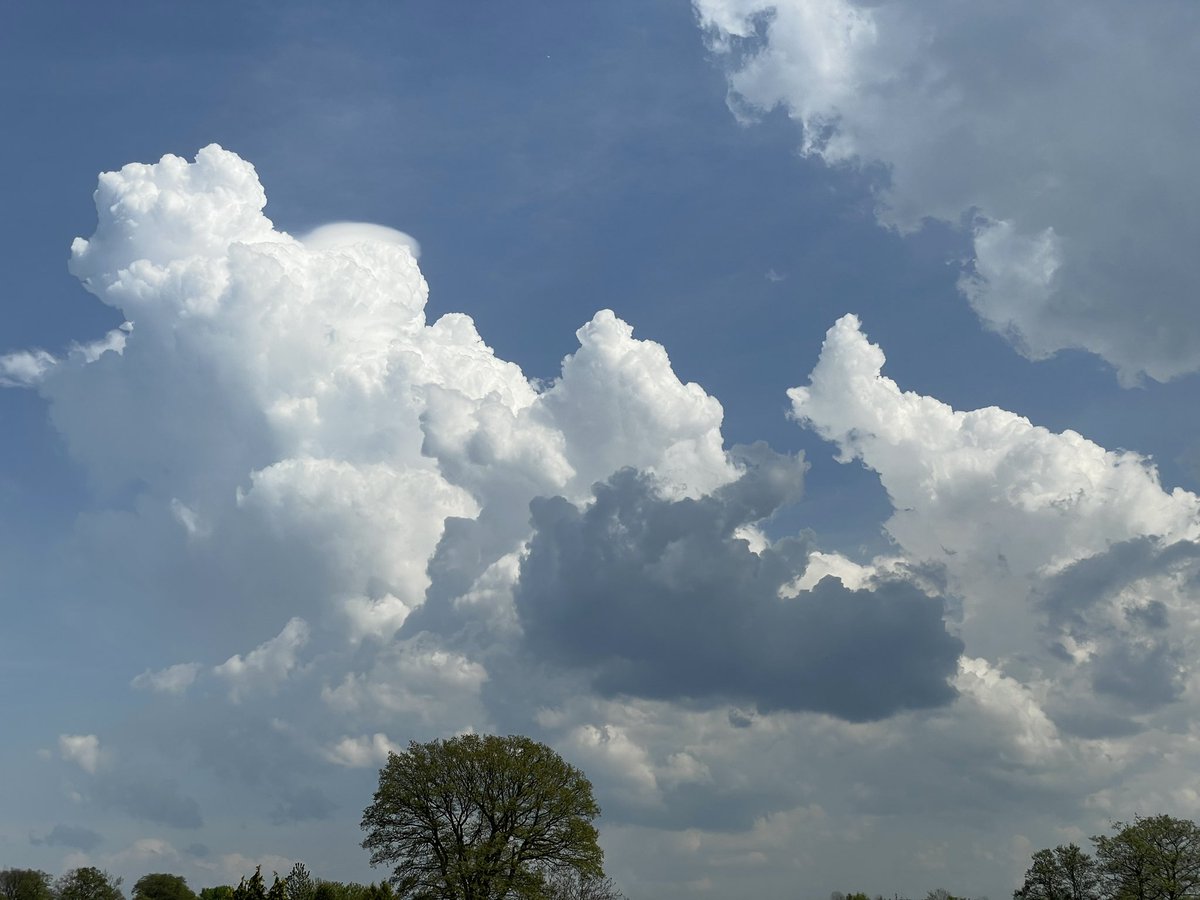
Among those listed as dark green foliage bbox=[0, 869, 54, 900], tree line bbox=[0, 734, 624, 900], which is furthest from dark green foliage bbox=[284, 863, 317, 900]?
dark green foliage bbox=[0, 869, 54, 900]

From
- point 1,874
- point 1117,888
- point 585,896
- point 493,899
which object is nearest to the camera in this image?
point 493,899

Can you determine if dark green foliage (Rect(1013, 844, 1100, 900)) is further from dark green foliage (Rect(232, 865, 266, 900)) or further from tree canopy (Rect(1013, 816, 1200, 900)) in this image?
dark green foliage (Rect(232, 865, 266, 900))

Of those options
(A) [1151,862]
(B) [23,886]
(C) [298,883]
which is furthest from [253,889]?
(B) [23,886]

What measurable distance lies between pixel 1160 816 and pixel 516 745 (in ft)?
256

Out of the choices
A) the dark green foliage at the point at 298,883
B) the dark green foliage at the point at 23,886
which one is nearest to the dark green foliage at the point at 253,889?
the dark green foliage at the point at 298,883

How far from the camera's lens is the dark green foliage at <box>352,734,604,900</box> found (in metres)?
85.7

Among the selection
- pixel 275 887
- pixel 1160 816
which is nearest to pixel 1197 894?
pixel 1160 816

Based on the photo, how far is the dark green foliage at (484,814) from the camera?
85.7 meters

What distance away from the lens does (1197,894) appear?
11281 cm

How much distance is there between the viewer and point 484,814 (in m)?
87.6

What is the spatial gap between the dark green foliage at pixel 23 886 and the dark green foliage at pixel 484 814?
137964 millimetres

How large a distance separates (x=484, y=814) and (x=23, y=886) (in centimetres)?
14896

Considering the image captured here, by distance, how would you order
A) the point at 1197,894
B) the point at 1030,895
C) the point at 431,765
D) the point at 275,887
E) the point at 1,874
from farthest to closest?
the point at 1,874 < the point at 1030,895 < the point at 1197,894 < the point at 431,765 < the point at 275,887

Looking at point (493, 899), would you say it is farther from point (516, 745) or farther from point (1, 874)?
point (1, 874)
